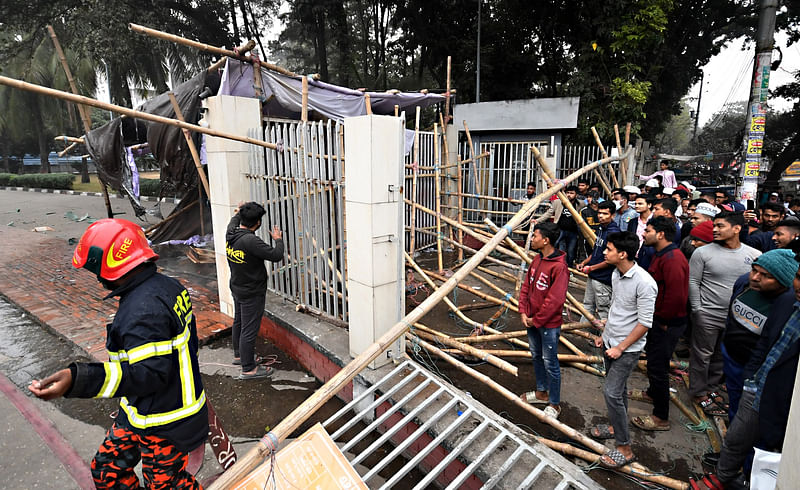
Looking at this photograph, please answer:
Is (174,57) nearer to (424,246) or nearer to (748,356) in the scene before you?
(424,246)

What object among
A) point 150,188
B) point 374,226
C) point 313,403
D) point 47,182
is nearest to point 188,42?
point 374,226

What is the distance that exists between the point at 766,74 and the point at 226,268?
372 inches

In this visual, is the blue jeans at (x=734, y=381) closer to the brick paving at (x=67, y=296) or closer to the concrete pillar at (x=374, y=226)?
the concrete pillar at (x=374, y=226)

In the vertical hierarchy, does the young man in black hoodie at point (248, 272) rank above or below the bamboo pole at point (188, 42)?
below

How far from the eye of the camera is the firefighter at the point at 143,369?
6.33ft

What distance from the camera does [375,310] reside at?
3605mm

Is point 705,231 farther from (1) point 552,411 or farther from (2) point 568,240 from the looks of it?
(2) point 568,240

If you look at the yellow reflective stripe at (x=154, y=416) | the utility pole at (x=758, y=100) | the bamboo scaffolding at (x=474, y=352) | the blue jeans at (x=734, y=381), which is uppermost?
the utility pole at (x=758, y=100)

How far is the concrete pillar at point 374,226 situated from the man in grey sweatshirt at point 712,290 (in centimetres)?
277

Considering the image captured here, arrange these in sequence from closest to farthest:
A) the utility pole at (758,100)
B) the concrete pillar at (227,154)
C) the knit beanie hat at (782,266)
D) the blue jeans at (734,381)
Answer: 1. the knit beanie hat at (782,266)
2. the blue jeans at (734,381)
3. the concrete pillar at (227,154)
4. the utility pole at (758,100)

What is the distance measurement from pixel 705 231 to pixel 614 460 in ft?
8.51

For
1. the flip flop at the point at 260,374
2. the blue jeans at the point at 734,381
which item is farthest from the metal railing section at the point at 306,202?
the blue jeans at the point at 734,381

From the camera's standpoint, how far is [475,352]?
12.6ft

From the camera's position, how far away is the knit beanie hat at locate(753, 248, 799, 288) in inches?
104
